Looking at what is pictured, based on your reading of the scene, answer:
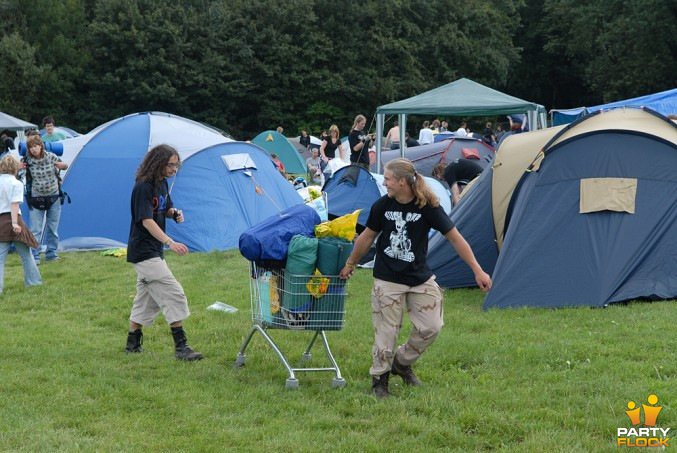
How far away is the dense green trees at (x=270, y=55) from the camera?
37531 millimetres

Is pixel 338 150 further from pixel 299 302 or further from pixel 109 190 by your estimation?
pixel 299 302

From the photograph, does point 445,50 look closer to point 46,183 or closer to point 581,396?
point 46,183

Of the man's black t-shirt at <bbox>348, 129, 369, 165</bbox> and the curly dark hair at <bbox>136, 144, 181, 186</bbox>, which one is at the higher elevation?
the curly dark hair at <bbox>136, 144, 181, 186</bbox>

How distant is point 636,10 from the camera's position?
38312 mm

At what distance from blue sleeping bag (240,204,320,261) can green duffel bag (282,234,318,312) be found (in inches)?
2.5

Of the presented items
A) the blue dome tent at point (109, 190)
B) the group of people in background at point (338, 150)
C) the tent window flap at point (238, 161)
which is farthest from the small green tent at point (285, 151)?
the blue dome tent at point (109, 190)

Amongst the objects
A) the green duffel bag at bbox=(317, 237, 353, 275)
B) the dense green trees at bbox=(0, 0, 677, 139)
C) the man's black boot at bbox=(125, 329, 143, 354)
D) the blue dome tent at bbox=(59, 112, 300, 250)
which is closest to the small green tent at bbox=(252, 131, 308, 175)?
the dense green trees at bbox=(0, 0, 677, 139)

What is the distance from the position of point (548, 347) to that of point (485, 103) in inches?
427

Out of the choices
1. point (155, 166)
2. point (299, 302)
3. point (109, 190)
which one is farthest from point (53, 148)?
point (299, 302)

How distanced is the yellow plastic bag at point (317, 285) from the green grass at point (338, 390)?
0.67 meters

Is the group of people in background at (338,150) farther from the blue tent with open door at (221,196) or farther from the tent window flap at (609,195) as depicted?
the tent window flap at (609,195)

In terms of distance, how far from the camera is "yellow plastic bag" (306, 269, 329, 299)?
235 inches

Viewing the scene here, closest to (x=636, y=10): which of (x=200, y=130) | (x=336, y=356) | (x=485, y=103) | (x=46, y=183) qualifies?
(x=485, y=103)

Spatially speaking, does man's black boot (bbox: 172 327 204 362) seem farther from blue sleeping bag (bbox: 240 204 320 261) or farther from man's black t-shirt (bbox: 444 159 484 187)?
man's black t-shirt (bbox: 444 159 484 187)
